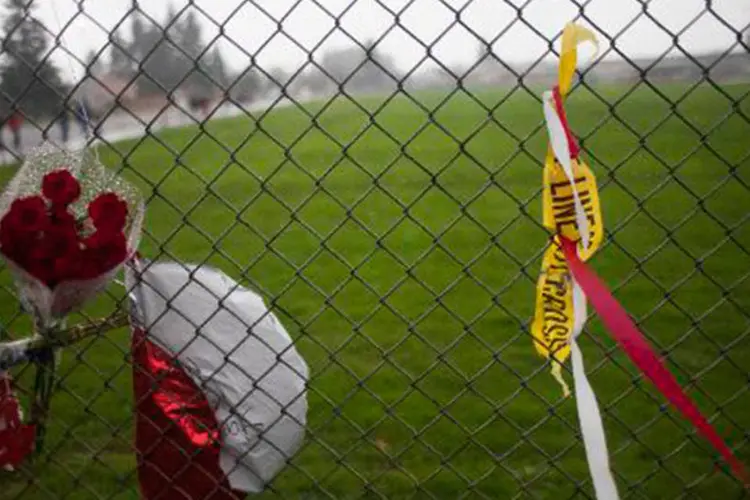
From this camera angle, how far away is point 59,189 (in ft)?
5.56

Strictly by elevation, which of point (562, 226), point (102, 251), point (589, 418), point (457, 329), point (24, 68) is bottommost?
point (102, 251)

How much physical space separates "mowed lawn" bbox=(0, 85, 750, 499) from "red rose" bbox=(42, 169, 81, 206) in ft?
0.73

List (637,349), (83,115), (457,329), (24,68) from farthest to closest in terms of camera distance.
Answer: (457,329)
(24,68)
(83,115)
(637,349)

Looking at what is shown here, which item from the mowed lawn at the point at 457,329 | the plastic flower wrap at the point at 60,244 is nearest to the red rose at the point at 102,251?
the plastic flower wrap at the point at 60,244

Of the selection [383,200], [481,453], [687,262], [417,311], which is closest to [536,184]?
[383,200]

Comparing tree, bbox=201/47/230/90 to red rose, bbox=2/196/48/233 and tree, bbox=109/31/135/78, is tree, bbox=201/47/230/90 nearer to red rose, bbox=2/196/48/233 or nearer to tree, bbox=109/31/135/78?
tree, bbox=109/31/135/78

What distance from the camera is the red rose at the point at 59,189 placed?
1.69 meters

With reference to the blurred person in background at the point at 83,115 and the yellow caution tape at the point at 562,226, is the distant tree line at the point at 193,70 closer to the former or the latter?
the blurred person in background at the point at 83,115

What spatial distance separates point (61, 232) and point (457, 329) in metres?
3.06

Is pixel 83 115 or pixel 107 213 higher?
pixel 83 115

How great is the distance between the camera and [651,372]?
159cm

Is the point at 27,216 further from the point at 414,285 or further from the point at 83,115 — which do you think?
the point at 414,285

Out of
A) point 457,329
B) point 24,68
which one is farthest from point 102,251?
point 457,329

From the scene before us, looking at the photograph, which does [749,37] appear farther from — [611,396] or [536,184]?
[536,184]
